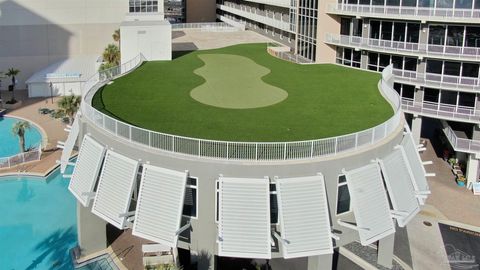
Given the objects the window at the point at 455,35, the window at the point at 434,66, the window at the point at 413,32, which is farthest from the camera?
the window at the point at 413,32

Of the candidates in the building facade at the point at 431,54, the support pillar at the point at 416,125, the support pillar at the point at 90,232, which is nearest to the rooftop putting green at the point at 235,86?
the support pillar at the point at 90,232

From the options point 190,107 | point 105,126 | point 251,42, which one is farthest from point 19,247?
point 251,42

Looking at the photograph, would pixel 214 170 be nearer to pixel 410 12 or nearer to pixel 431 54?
pixel 431 54

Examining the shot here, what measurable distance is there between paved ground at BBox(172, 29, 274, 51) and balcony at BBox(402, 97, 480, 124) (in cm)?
1873

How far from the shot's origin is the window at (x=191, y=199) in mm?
16359

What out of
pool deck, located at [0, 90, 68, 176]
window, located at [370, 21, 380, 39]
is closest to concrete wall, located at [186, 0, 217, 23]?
pool deck, located at [0, 90, 68, 176]

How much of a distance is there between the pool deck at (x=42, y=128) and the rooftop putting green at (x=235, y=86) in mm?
11572

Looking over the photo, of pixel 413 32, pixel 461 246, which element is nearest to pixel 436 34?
pixel 413 32

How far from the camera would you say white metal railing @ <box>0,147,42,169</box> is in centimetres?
3120

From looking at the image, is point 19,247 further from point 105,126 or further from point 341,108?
point 341,108

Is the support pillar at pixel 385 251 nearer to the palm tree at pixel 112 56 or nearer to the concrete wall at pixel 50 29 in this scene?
the palm tree at pixel 112 56

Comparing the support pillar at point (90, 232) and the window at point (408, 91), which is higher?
the window at point (408, 91)

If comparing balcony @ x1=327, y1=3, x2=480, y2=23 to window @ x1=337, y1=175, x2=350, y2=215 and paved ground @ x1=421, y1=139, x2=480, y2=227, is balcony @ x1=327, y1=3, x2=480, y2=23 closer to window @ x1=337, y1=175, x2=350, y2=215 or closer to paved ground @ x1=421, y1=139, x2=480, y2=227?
paved ground @ x1=421, y1=139, x2=480, y2=227

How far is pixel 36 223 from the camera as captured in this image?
24.5m
